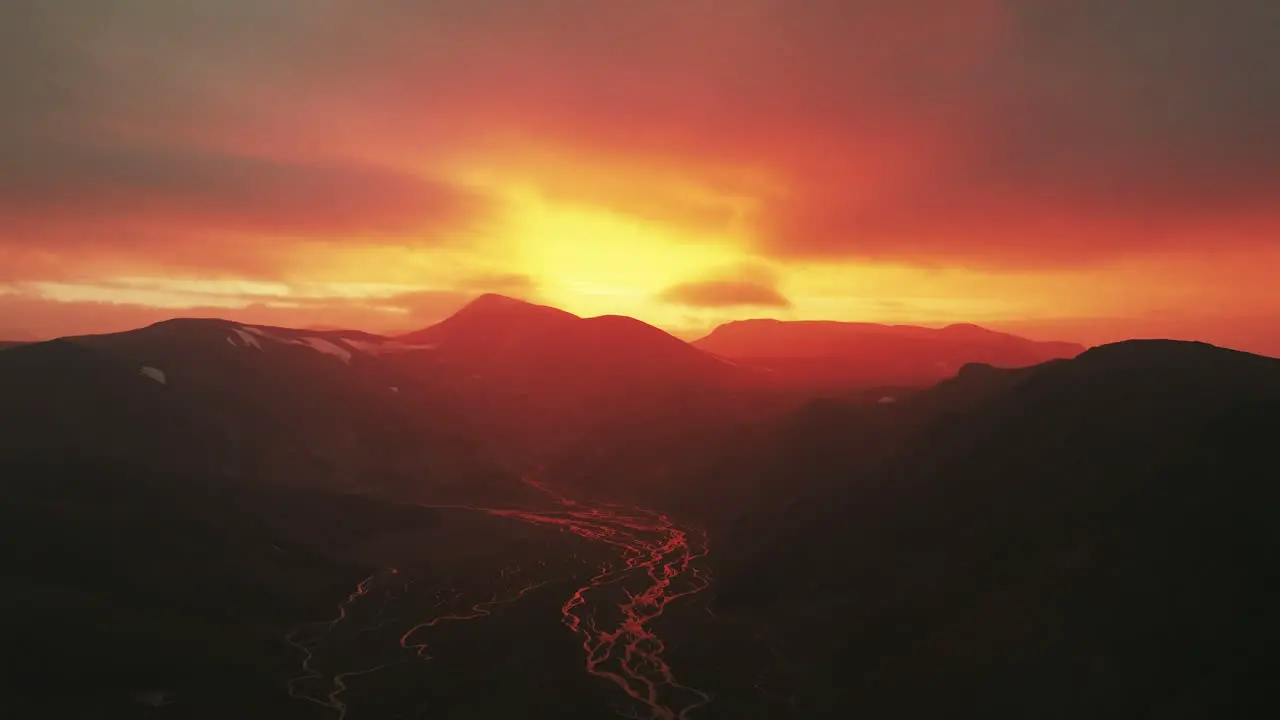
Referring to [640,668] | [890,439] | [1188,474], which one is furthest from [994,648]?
[890,439]

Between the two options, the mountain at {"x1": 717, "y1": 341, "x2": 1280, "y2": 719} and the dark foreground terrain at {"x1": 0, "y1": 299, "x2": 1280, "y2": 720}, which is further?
the dark foreground terrain at {"x1": 0, "y1": 299, "x2": 1280, "y2": 720}

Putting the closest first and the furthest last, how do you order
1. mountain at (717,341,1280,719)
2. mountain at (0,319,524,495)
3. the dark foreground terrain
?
mountain at (717,341,1280,719) < the dark foreground terrain < mountain at (0,319,524,495)

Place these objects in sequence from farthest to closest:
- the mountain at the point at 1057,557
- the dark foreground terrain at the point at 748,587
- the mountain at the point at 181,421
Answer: the mountain at the point at 181,421 → the dark foreground terrain at the point at 748,587 → the mountain at the point at 1057,557

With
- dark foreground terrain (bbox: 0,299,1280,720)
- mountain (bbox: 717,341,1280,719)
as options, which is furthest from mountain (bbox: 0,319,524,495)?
mountain (bbox: 717,341,1280,719)

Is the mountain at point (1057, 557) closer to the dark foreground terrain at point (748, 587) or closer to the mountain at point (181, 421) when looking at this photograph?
the dark foreground terrain at point (748, 587)

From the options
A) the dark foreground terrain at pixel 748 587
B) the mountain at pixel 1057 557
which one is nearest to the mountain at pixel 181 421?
the dark foreground terrain at pixel 748 587

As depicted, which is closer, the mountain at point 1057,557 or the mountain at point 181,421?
the mountain at point 1057,557

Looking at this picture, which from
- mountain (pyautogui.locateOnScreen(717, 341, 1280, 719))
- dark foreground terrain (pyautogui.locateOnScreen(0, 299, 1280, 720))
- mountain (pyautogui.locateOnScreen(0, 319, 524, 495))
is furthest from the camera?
mountain (pyautogui.locateOnScreen(0, 319, 524, 495))

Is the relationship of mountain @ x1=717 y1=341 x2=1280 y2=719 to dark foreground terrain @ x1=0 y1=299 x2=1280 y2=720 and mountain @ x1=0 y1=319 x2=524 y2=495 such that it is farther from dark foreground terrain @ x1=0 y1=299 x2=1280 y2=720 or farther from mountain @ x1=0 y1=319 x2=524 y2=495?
mountain @ x1=0 y1=319 x2=524 y2=495

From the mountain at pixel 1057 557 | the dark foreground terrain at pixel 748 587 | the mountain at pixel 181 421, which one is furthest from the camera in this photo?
the mountain at pixel 181 421
